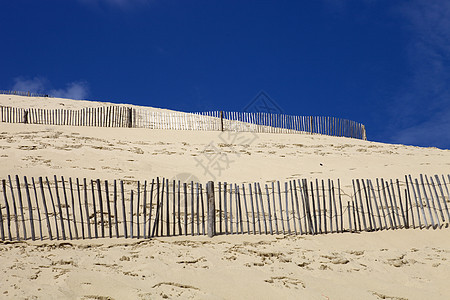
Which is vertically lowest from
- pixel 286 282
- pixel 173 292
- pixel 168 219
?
pixel 286 282

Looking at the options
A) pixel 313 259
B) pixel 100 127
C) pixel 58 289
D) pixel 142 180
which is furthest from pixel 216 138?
pixel 58 289

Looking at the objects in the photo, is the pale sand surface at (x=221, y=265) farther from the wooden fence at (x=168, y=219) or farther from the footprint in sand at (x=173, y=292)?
the wooden fence at (x=168, y=219)

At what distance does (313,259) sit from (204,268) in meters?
1.72

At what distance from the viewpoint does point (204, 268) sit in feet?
14.1

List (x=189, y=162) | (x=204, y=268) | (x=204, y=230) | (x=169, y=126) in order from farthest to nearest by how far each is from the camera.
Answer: (x=169, y=126), (x=189, y=162), (x=204, y=230), (x=204, y=268)

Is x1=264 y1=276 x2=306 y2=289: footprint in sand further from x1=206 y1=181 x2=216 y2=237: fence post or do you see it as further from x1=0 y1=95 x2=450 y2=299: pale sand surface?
x1=206 y1=181 x2=216 y2=237: fence post

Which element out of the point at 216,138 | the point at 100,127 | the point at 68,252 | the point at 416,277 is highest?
the point at 100,127

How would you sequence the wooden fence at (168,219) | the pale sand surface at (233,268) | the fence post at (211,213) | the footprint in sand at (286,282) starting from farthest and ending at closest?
the fence post at (211,213), the wooden fence at (168,219), the footprint in sand at (286,282), the pale sand surface at (233,268)

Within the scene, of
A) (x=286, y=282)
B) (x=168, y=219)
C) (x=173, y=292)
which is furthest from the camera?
(x=168, y=219)

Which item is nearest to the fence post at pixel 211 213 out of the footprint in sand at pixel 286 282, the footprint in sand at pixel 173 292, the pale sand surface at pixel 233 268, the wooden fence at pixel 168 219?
→ the wooden fence at pixel 168 219

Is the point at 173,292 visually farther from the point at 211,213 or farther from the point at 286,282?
the point at 211,213

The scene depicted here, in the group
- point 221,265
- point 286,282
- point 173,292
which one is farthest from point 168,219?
point 286,282

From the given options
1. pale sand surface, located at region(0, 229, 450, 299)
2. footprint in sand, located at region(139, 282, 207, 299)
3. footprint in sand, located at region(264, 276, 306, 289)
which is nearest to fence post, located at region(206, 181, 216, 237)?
pale sand surface, located at region(0, 229, 450, 299)

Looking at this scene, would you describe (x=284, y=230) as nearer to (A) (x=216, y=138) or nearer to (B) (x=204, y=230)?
(B) (x=204, y=230)
